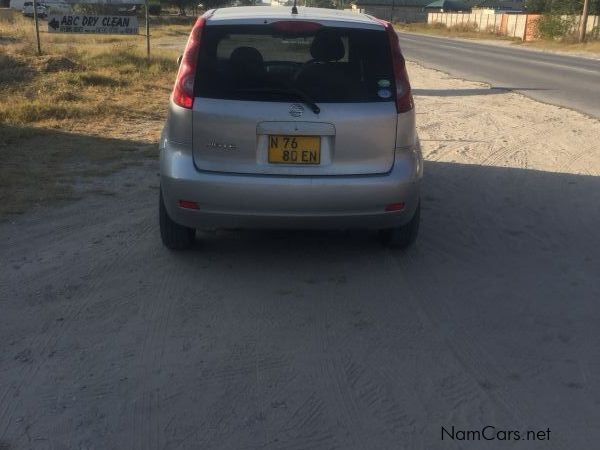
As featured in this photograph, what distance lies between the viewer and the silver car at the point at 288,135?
180 inches

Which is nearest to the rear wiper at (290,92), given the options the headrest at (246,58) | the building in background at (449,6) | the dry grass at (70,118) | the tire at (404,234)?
the headrest at (246,58)

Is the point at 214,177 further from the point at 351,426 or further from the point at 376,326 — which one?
the point at 351,426

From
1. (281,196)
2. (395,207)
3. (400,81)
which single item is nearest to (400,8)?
(400,81)

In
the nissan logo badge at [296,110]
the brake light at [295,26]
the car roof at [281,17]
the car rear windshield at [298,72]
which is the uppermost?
the car roof at [281,17]

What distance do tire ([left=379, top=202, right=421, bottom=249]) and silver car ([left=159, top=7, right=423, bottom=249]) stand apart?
401 mm

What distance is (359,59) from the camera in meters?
4.82

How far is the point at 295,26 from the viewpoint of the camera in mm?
4711

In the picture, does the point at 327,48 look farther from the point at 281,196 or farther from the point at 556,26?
the point at 556,26

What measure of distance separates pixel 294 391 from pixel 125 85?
44.3 feet

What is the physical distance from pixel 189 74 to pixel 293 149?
842 millimetres

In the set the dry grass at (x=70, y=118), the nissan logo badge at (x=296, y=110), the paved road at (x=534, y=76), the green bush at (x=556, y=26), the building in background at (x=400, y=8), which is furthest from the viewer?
A: the building in background at (x=400, y=8)

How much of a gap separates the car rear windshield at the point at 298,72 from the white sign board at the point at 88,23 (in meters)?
15.8

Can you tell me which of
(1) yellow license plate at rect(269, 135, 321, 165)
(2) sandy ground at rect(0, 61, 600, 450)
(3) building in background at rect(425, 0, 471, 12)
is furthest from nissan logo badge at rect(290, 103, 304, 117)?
(3) building in background at rect(425, 0, 471, 12)

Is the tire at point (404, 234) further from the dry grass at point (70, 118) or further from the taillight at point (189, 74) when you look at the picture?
the dry grass at point (70, 118)
